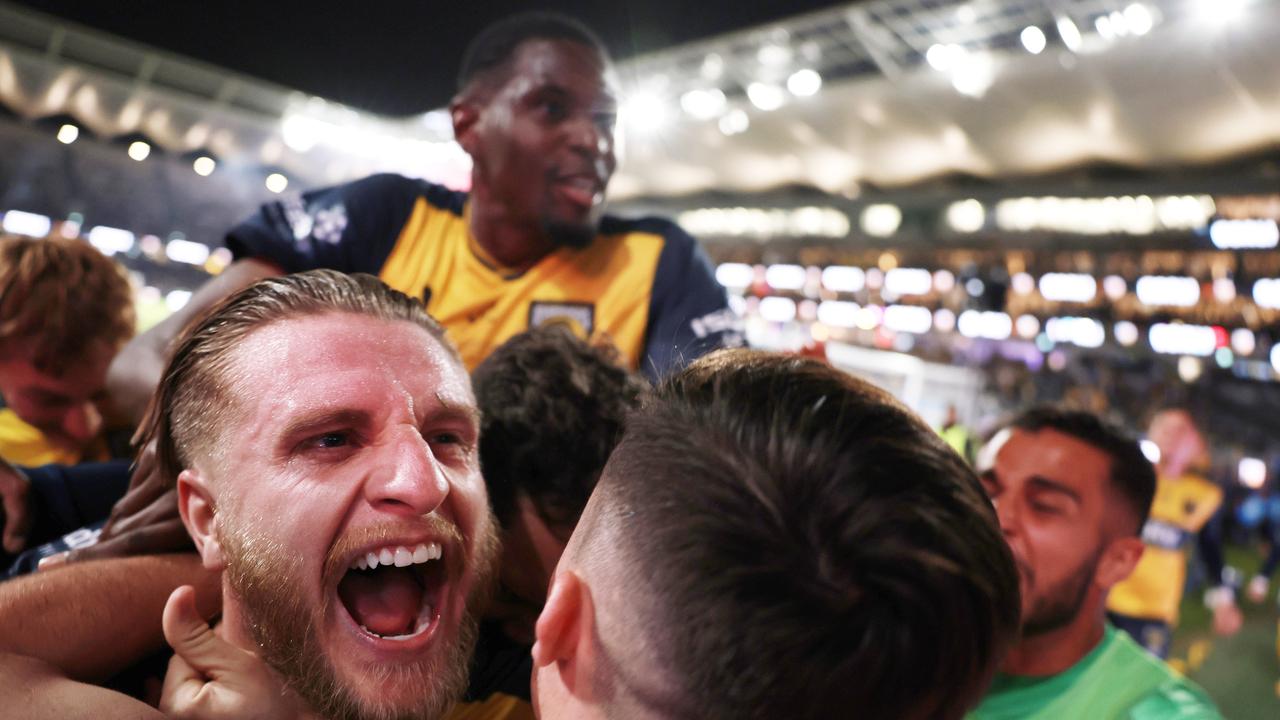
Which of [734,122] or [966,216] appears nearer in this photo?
[734,122]

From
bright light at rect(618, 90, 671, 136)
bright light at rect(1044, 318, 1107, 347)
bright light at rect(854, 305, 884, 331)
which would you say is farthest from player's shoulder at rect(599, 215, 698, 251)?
bright light at rect(854, 305, 884, 331)

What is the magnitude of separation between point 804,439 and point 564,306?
1599 millimetres

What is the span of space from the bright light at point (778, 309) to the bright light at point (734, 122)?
6.87 meters

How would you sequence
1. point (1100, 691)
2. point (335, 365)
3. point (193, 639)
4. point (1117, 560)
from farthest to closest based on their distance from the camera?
point (1117, 560) < point (1100, 691) < point (335, 365) < point (193, 639)

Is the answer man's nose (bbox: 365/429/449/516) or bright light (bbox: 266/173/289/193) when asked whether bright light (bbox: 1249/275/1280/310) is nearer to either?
bright light (bbox: 266/173/289/193)

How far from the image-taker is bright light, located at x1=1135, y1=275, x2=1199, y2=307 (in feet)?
49.4

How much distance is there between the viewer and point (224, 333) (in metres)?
1.35

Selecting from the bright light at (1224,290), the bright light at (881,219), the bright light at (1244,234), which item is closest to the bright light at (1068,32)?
the bright light at (1244,234)

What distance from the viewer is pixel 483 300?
2.37 metres

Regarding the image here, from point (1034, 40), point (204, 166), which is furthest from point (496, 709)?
point (204, 166)

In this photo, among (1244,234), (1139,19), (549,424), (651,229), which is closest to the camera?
(549,424)

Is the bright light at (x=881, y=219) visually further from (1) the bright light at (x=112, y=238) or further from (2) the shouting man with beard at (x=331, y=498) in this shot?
(2) the shouting man with beard at (x=331, y=498)

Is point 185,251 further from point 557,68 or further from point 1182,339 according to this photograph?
point 1182,339

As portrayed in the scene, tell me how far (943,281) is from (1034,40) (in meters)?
8.72
